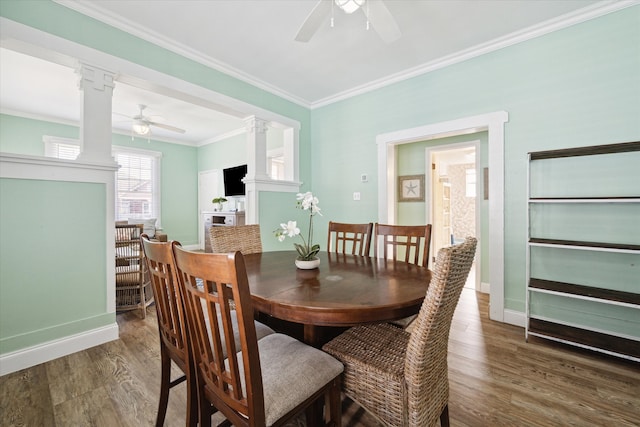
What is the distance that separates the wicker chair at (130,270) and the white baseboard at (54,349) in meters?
0.52

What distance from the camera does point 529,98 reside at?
8.27 ft

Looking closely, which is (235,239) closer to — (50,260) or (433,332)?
(50,260)

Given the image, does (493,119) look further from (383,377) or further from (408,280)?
(383,377)

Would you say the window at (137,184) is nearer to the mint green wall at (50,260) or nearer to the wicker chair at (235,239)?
the mint green wall at (50,260)

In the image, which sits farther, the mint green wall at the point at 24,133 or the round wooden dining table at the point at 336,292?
the mint green wall at the point at 24,133

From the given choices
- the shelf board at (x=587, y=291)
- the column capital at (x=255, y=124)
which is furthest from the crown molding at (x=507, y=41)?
the shelf board at (x=587, y=291)

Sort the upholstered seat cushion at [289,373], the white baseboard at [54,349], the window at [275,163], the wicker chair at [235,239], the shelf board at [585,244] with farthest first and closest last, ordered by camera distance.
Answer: the window at [275,163] < the wicker chair at [235,239] < the shelf board at [585,244] < the white baseboard at [54,349] < the upholstered seat cushion at [289,373]

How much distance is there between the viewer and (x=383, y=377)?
105 centimetres

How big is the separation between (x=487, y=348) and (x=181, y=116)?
5.39 metres

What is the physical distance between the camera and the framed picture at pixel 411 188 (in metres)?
4.36

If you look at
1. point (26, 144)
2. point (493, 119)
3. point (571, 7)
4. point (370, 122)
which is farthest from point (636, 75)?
point (26, 144)

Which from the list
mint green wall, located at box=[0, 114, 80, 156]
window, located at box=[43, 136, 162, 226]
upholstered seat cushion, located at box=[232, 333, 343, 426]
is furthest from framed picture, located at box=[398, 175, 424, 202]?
mint green wall, located at box=[0, 114, 80, 156]

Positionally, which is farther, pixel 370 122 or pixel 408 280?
pixel 370 122

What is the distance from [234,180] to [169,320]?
484cm
